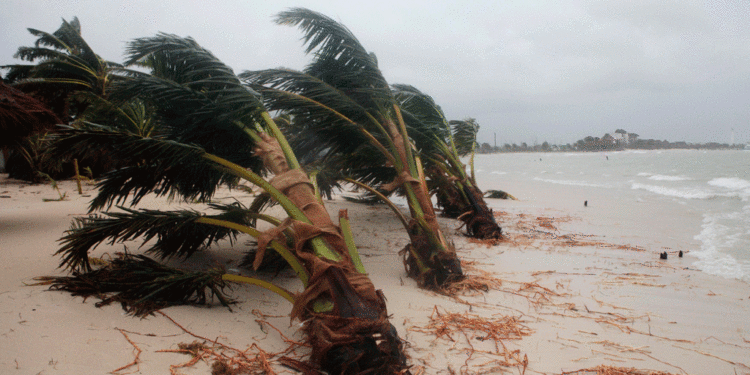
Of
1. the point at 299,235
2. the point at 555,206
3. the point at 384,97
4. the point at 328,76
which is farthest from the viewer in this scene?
the point at 555,206

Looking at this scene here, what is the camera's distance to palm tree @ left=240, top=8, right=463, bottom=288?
12.5ft

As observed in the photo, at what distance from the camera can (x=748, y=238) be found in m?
6.29

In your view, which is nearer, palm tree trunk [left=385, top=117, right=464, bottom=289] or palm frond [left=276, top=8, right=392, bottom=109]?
palm tree trunk [left=385, top=117, right=464, bottom=289]

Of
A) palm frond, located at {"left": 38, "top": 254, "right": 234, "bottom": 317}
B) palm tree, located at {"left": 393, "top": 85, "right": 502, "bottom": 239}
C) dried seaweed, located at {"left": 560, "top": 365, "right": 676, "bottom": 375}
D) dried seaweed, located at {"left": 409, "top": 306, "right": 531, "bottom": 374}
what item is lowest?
dried seaweed, located at {"left": 560, "top": 365, "right": 676, "bottom": 375}

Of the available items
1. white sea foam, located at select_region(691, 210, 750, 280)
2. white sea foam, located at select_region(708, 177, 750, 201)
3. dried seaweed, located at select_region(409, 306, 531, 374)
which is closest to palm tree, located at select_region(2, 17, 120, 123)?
dried seaweed, located at select_region(409, 306, 531, 374)

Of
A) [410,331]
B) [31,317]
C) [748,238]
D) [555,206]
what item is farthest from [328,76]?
[555,206]

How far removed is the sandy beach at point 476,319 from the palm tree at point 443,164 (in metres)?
0.83

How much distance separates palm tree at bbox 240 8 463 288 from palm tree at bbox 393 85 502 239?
1.00 meters

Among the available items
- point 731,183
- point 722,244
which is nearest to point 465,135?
point 722,244

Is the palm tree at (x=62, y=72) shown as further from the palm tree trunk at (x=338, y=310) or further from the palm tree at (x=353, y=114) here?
the palm tree trunk at (x=338, y=310)

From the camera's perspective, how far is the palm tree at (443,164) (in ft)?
18.0

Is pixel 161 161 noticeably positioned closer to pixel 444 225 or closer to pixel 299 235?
pixel 299 235

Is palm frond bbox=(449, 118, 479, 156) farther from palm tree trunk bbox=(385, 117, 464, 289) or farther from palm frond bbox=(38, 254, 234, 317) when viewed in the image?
palm frond bbox=(38, 254, 234, 317)

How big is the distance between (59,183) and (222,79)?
32.3 feet
